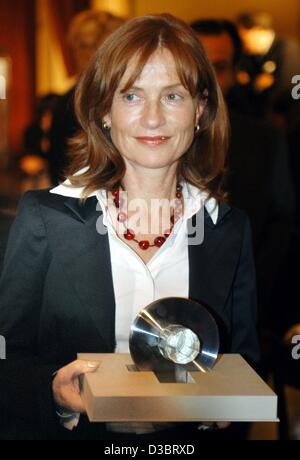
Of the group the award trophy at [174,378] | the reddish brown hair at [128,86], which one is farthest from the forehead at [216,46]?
the award trophy at [174,378]

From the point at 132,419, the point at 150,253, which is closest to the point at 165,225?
the point at 150,253

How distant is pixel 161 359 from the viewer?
150 cm

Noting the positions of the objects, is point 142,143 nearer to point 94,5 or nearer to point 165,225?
point 165,225

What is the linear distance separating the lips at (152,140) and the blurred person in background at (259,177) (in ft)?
4.51

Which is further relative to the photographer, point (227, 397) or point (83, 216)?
point (83, 216)

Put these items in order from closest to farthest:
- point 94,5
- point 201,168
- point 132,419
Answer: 1. point 132,419
2. point 201,168
3. point 94,5

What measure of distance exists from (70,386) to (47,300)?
0.84 ft

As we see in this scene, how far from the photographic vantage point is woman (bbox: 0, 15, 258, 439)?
5.84 feet

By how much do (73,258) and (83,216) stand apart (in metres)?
0.10

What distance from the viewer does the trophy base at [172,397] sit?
1.37 m

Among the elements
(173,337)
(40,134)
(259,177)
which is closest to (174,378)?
(173,337)

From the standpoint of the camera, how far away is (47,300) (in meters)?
1.79

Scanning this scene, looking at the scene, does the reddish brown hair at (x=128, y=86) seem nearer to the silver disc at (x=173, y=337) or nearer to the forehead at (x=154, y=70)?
the forehead at (x=154, y=70)

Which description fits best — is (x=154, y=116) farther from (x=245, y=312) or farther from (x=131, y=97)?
(x=245, y=312)
